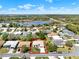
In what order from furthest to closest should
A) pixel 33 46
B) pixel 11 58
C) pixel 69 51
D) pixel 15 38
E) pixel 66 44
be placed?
pixel 15 38
pixel 66 44
pixel 33 46
pixel 69 51
pixel 11 58

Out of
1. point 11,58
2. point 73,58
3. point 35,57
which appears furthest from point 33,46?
point 73,58

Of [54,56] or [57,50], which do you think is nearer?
[54,56]

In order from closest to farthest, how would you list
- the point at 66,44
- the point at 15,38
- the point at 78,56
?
the point at 78,56, the point at 66,44, the point at 15,38

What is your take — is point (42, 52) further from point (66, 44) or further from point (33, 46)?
point (66, 44)

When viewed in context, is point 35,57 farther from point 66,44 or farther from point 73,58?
point 66,44

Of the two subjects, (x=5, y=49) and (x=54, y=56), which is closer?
(x=54, y=56)

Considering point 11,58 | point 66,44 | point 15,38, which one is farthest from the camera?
point 15,38

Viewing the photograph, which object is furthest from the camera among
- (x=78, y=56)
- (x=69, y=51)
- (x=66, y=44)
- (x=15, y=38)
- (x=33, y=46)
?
(x=15, y=38)

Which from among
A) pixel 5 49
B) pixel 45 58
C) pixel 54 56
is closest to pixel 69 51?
pixel 54 56
